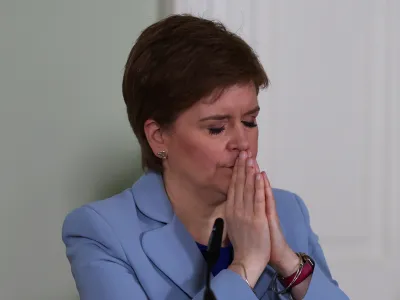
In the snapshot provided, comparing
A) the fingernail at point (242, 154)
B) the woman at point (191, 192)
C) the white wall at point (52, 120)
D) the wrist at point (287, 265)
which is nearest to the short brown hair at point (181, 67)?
the woman at point (191, 192)

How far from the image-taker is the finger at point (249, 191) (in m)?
1.24

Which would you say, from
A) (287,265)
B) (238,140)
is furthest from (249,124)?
(287,265)

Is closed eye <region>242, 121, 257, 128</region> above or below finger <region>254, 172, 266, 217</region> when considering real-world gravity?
above

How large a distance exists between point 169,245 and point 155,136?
0.74ft

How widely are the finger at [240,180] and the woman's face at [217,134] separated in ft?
0.05

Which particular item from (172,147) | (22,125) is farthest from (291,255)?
(22,125)

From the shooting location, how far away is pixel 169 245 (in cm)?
130

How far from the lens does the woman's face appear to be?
48.8 inches

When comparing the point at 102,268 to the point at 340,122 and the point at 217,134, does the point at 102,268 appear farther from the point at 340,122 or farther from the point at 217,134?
the point at 340,122

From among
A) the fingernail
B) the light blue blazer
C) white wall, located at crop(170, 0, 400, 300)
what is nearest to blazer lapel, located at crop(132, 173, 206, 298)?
the light blue blazer

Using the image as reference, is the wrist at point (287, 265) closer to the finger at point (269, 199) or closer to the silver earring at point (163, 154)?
the finger at point (269, 199)

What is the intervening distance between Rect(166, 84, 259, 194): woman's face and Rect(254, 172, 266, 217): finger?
0.19 feet

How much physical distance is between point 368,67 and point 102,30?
739mm

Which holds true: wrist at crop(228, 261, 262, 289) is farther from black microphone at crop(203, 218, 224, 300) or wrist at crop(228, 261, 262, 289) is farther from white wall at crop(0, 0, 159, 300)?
white wall at crop(0, 0, 159, 300)
